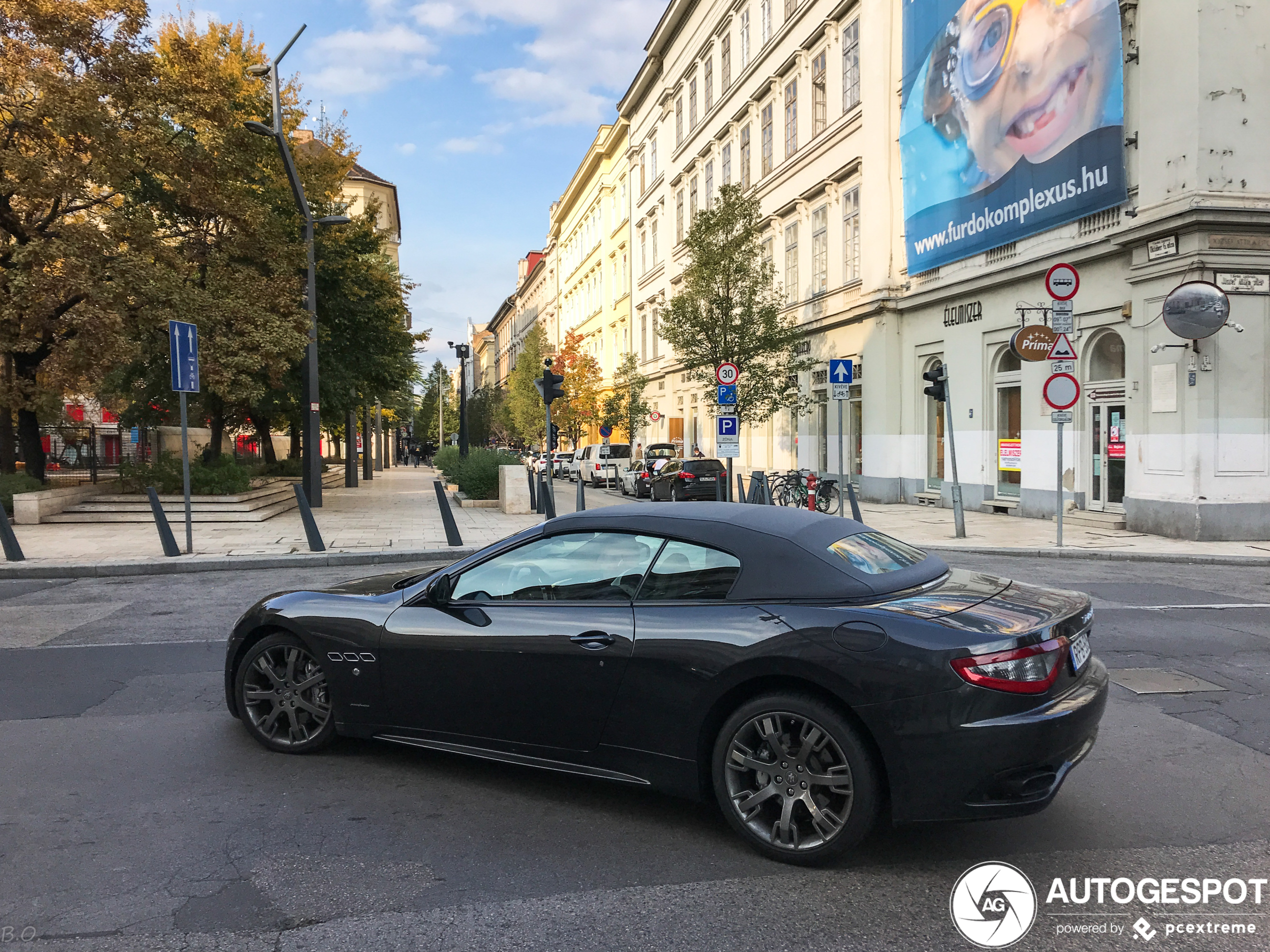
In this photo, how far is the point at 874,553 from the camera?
4215 mm

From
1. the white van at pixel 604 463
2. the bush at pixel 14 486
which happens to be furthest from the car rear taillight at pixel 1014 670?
the white van at pixel 604 463

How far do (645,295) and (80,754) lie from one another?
47229mm

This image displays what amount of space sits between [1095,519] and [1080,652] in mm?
15399

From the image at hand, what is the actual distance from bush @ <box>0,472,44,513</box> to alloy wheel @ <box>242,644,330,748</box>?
1664cm

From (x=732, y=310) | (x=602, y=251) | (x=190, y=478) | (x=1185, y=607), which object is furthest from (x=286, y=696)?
(x=602, y=251)

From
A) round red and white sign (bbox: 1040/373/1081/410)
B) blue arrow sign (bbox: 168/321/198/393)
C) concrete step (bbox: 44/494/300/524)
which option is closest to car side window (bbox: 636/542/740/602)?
blue arrow sign (bbox: 168/321/198/393)

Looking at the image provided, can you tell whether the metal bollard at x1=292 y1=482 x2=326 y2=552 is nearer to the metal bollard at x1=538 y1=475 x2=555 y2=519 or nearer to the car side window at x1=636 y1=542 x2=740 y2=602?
the metal bollard at x1=538 y1=475 x2=555 y2=519

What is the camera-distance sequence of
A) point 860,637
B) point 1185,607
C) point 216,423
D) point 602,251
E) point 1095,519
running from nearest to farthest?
1. point 860,637
2. point 1185,607
3. point 1095,519
4. point 216,423
5. point 602,251

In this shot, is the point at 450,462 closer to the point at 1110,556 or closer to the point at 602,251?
the point at 1110,556

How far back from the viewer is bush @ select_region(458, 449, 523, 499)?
80.3 feet

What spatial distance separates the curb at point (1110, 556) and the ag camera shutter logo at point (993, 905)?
10.6 metres

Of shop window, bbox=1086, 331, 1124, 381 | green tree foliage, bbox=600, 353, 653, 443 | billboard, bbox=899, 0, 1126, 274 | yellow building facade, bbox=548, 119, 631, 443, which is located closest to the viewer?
billboard, bbox=899, 0, 1126, 274

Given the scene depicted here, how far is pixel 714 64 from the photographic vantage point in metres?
39.9

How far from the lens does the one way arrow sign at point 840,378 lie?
1952 cm
